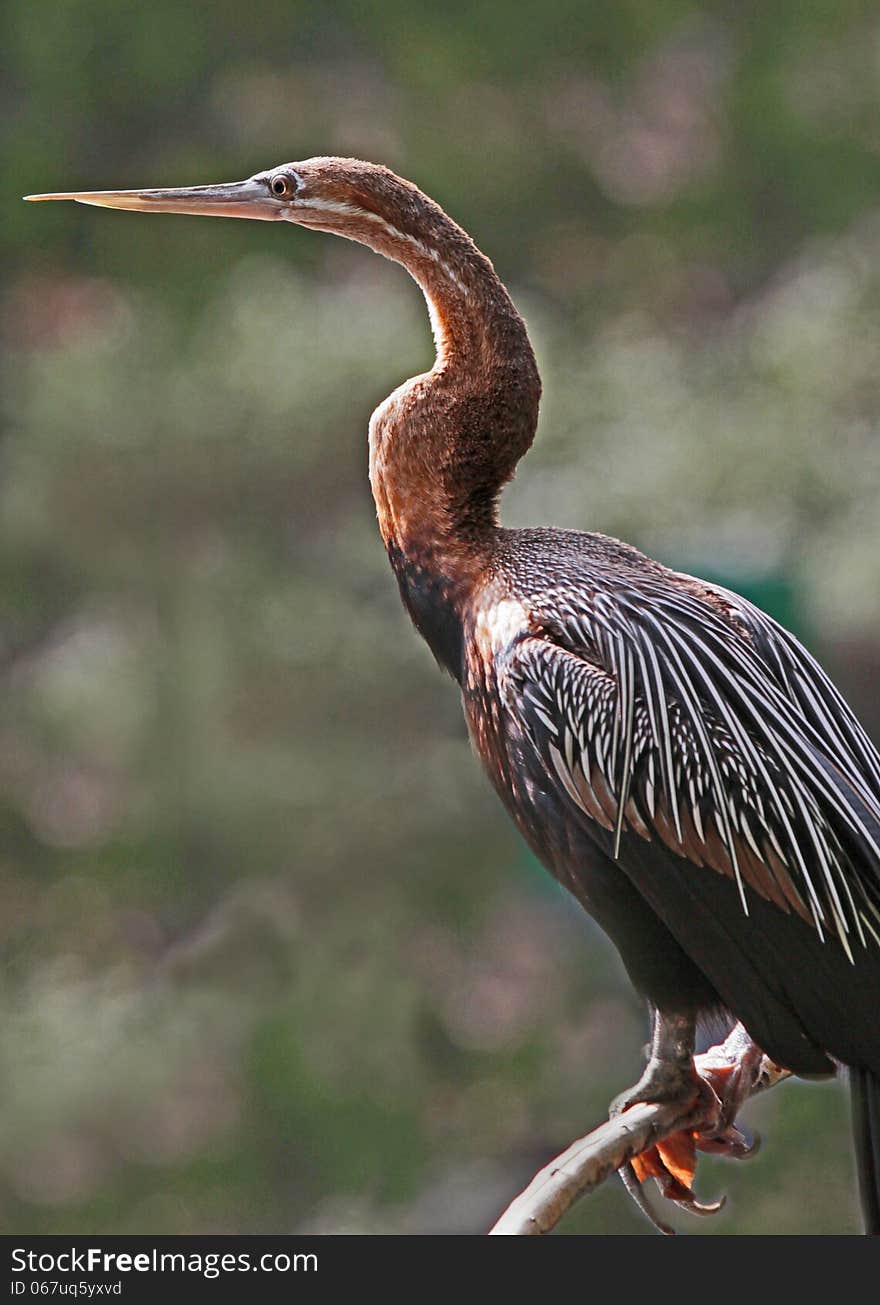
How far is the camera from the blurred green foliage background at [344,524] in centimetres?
309

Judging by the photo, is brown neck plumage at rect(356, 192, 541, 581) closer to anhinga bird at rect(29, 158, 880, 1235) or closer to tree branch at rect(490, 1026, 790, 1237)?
anhinga bird at rect(29, 158, 880, 1235)

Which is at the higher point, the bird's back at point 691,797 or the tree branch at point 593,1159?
the bird's back at point 691,797

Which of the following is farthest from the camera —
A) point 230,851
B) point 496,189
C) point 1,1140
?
point 496,189

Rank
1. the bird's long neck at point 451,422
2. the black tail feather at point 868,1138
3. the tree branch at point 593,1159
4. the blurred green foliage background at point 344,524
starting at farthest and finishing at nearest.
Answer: the blurred green foliage background at point 344,524
the bird's long neck at point 451,422
the black tail feather at point 868,1138
the tree branch at point 593,1159

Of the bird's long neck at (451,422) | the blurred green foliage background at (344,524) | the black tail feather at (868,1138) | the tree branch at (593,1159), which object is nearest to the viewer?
the tree branch at (593,1159)

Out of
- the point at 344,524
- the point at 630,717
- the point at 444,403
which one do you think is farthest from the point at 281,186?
the point at 344,524

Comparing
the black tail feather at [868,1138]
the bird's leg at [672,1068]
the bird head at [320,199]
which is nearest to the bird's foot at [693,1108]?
the bird's leg at [672,1068]

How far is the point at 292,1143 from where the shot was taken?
318 cm

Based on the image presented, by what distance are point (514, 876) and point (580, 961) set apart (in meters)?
0.41

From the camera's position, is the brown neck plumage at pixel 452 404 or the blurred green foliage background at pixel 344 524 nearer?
the brown neck plumage at pixel 452 404

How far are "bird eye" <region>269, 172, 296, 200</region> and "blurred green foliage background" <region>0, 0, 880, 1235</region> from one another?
64.0 inches

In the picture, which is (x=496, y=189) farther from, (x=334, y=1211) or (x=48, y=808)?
(x=334, y=1211)

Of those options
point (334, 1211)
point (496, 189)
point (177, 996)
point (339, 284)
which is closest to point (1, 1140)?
point (177, 996)

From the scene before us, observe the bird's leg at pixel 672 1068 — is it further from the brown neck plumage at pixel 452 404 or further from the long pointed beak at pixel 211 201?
the long pointed beak at pixel 211 201
